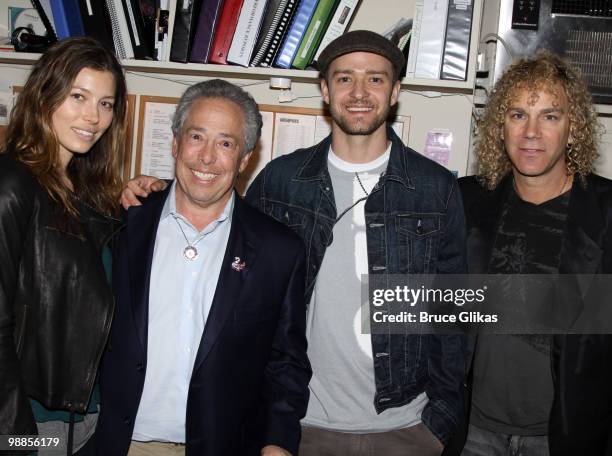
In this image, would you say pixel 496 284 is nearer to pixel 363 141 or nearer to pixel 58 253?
pixel 363 141

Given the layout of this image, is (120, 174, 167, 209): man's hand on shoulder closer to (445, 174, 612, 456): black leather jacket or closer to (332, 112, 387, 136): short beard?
(332, 112, 387, 136): short beard

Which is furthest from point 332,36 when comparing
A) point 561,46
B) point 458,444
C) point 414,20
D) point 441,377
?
point 458,444

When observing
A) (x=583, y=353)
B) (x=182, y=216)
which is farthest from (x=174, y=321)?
(x=583, y=353)

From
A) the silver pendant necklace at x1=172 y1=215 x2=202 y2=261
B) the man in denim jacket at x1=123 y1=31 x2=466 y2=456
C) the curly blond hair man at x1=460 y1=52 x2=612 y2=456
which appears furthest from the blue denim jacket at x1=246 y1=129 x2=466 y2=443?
the silver pendant necklace at x1=172 y1=215 x2=202 y2=261

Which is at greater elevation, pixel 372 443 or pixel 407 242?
pixel 407 242

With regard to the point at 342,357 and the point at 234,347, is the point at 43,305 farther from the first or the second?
the point at 342,357

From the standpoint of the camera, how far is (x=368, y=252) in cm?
191

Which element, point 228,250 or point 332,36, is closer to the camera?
point 228,250

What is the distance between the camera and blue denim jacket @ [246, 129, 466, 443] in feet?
6.16

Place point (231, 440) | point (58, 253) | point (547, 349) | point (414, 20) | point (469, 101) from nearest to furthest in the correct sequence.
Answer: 1. point (58, 253)
2. point (231, 440)
3. point (547, 349)
4. point (414, 20)
5. point (469, 101)

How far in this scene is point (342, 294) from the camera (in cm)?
188

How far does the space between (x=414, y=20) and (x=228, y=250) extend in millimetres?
1332

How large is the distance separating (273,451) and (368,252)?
65cm

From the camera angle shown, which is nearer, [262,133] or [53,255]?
[53,255]
